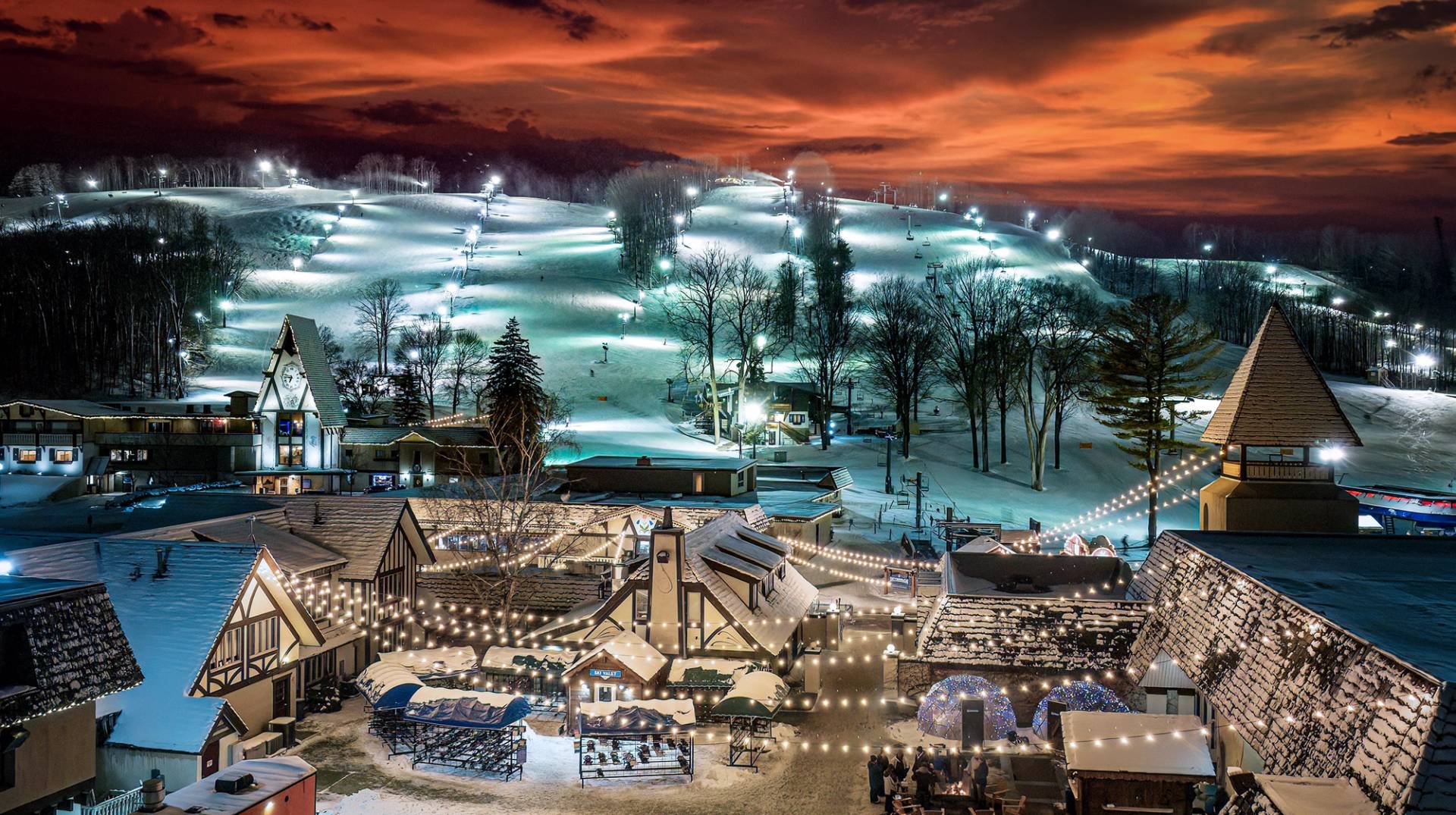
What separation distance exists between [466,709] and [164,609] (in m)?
6.92

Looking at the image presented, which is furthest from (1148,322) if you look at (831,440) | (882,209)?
(882,209)

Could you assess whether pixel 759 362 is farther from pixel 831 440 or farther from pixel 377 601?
pixel 377 601

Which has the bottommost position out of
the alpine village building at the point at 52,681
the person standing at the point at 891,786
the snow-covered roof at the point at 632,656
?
the person standing at the point at 891,786

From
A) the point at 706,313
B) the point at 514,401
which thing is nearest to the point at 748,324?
the point at 706,313

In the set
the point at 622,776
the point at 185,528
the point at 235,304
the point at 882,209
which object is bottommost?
the point at 622,776

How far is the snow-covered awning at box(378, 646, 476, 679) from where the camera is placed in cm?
2511

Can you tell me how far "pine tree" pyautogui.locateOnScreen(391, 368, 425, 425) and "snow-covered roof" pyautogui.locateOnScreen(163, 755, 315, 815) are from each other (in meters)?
58.5

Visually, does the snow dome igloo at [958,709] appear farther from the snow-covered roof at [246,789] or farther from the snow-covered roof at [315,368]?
the snow-covered roof at [315,368]

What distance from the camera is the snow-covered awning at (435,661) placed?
25109 mm

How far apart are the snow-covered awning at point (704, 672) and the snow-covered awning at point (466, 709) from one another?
12.6 ft

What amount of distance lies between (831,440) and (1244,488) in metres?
44.2

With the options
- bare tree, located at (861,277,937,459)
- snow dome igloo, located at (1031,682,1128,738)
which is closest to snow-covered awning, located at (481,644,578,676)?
snow dome igloo, located at (1031,682,1128,738)

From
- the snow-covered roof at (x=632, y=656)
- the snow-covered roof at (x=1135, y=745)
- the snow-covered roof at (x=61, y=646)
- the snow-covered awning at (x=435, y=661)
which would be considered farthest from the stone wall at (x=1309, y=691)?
the snow-covered roof at (x=61, y=646)

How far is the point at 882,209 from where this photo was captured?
164 m
